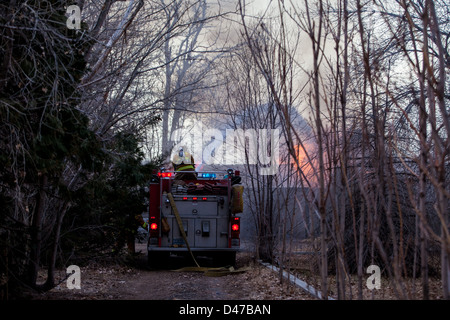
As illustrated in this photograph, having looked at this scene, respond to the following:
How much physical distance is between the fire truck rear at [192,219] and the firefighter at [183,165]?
32 cm

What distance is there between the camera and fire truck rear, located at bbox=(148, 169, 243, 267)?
1323 centimetres

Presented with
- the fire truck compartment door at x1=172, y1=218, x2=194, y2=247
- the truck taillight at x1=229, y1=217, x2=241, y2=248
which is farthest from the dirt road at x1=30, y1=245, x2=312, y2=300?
the truck taillight at x1=229, y1=217, x2=241, y2=248

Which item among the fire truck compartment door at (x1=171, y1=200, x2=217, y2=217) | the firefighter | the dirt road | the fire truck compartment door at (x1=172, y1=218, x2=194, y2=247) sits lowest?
the dirt road

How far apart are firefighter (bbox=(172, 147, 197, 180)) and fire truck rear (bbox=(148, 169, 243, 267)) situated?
318 mm

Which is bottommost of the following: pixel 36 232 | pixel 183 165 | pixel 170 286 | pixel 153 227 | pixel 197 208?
pixel 170 286

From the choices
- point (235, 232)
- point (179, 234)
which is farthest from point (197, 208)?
point (235, 232)

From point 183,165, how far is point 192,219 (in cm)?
151

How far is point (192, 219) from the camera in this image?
1342 cm

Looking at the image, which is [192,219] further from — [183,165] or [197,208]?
[183,165]

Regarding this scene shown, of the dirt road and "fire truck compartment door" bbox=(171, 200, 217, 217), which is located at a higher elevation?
"fire truck compartment door" bbox=(171, 200, 217, 217)

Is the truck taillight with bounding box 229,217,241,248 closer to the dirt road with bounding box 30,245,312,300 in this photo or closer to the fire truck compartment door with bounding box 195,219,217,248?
the fire truck compartment door with bounding box 195,219,217,248

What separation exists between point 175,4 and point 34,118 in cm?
355
